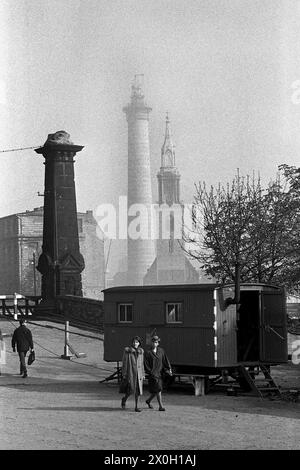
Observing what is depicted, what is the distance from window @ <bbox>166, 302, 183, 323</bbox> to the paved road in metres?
1.82

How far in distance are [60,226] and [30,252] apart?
48704 millimetres

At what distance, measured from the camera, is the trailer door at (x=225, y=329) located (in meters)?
A: 20.6

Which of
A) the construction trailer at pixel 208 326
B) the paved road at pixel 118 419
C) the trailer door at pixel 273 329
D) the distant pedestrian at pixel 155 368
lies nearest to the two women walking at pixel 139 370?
the distant pedestrian at pixel 155 368

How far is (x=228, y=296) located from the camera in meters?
21.1

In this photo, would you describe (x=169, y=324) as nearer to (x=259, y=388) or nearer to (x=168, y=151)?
(x=259, y=388)

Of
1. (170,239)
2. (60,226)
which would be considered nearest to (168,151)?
(170,239)

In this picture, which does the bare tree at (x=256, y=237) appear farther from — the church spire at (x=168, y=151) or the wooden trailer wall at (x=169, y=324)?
the church spire at (x=168, y=151)

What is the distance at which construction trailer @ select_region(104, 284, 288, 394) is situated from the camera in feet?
68.1

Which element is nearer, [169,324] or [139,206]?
[169,324]

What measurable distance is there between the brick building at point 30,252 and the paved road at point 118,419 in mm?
64563

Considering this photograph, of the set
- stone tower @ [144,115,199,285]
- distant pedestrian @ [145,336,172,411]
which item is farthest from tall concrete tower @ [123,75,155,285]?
distant pedestrian @ [145,336,172,411]

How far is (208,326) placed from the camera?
20.7 metres

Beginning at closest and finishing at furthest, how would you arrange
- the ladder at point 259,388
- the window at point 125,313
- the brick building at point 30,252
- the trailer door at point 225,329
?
the ladder at point 259,388, the trailer door at point 225,329, the window at point 125,313, the brick building at point 30,252
